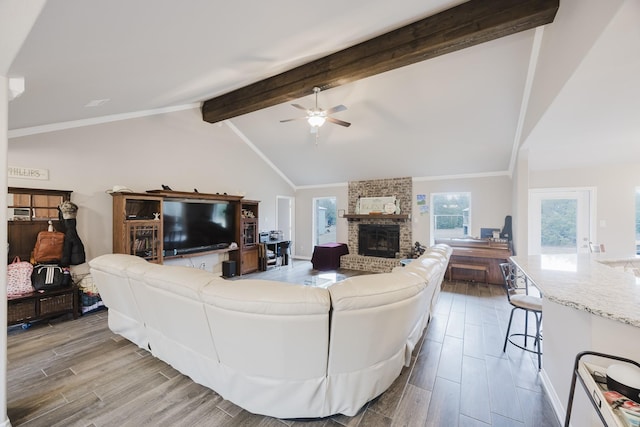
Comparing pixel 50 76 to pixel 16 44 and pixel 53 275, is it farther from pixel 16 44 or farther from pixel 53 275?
pixel 53 275

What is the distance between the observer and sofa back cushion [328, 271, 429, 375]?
1529mm

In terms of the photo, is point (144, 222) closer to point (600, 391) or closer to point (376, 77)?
point (376, 77)

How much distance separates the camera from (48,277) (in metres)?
3.23

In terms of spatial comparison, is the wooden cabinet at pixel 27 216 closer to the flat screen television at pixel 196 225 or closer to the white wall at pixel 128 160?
the white wall at pixel 128 160

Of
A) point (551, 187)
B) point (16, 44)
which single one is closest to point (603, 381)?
point (16, 44)

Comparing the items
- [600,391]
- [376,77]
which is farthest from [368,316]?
[376,77]

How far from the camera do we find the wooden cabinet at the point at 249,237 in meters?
6.11

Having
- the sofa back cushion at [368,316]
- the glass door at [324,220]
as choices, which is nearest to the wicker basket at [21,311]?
the sofa back cushion at [368,316]

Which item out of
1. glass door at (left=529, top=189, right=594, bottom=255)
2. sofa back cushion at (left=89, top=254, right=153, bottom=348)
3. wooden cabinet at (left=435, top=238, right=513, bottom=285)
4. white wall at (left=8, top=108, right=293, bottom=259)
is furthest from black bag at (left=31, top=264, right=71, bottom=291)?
glass door at (left=529, top=189, right=594, bottom=255)

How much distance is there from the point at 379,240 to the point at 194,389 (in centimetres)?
582

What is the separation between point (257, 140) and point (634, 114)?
6.36 metres

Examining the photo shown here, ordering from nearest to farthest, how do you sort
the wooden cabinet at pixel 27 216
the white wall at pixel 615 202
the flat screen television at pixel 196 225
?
the wooden cabinet at pixel 27 216 < the white wall at pixel 615 202 < the flat screen television at pixel 196 225

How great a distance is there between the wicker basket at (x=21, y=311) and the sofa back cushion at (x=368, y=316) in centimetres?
382

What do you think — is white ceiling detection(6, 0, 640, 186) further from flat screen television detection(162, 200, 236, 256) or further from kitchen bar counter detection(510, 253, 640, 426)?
flat screen television detection(162, 200, 236, 256)
